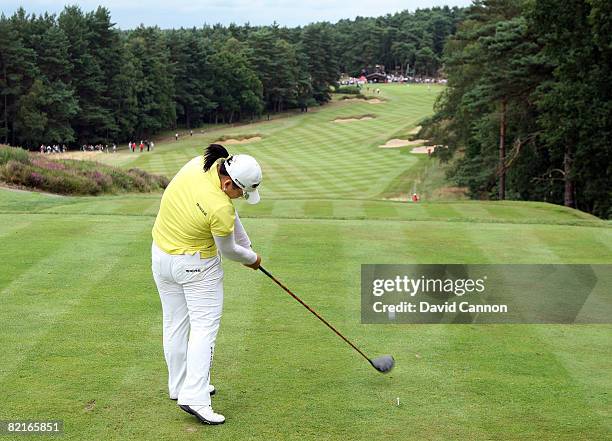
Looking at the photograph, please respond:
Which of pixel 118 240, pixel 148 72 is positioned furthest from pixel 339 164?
pixel 118 240

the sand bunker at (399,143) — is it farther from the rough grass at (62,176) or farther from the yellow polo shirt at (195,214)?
the yellow polo shirt at (195,214)

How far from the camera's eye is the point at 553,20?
34281mm

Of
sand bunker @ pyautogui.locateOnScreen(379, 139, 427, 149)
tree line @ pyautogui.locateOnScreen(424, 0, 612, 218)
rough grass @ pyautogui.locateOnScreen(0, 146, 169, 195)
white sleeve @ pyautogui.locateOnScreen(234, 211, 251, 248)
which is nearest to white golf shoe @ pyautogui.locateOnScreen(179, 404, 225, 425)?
white sleeve @ pyautogui.locateOnScreen(234, 211, 251, 248)

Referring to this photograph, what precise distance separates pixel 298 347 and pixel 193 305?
7.21 feet

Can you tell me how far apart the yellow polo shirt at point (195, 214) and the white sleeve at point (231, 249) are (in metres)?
0.07

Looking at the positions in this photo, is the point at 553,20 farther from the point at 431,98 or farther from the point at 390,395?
the point at 431,98

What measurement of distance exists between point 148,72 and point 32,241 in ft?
332

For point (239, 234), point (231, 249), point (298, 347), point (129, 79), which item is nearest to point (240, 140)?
point (129, 79)

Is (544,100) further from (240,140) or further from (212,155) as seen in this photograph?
(240,140)

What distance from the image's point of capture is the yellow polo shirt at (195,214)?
676 cm

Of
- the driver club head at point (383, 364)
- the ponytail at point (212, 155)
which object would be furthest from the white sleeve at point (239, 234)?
the driver club head at point (383, 364)

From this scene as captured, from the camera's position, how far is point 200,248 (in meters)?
6.96

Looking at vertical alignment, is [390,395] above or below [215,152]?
below

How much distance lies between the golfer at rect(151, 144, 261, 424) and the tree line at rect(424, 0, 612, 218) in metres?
27.6
